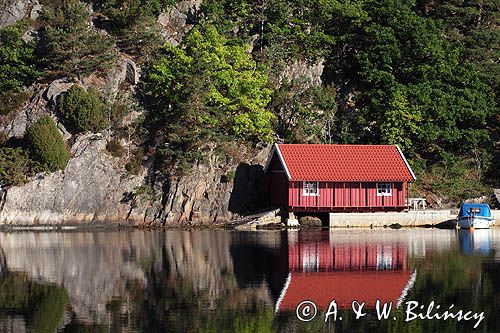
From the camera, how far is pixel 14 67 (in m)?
67.8

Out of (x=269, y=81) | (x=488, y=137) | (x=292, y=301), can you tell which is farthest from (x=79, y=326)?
(x=488, y=137)

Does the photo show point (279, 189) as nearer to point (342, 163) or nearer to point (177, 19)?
point (342, 163)

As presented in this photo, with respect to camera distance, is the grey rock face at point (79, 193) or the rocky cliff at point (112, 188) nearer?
the grey rock face at point (79, 193)

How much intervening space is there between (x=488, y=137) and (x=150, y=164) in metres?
24.6

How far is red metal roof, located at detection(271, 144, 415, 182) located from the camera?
64.3 m

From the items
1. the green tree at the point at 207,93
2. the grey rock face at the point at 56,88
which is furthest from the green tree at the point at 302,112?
the grey rock face at the point at 56,88

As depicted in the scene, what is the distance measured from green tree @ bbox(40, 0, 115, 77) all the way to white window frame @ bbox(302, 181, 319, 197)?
15.7 m

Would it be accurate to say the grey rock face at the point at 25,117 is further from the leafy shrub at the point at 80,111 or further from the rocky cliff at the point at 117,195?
the rocky cliff at the point at 117,195

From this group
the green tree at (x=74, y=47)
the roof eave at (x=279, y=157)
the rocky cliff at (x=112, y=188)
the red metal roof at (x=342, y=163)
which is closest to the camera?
the rocky cliff at (x=112, y=188)

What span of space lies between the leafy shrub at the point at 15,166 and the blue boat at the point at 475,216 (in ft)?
85.5

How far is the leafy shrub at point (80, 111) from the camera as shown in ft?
213

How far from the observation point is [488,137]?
73188 mm

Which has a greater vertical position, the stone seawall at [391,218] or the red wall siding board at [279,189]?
the red wall siding board at [279,189]

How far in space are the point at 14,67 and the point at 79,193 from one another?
10629 mm
